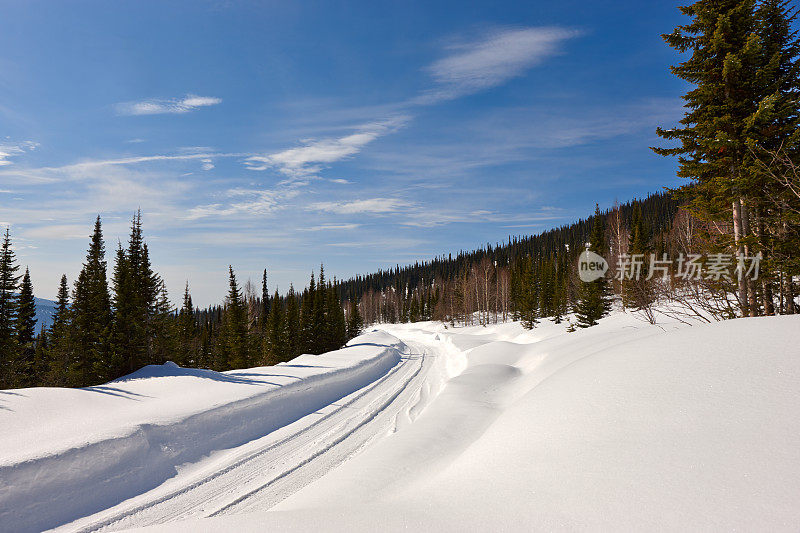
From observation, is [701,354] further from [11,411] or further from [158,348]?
[158,348]

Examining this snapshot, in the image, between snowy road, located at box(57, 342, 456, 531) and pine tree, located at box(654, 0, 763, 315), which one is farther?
pine tree, located at box(654, 0, 763, 315)

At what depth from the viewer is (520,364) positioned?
13.8 meters

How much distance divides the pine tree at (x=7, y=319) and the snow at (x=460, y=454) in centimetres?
2555

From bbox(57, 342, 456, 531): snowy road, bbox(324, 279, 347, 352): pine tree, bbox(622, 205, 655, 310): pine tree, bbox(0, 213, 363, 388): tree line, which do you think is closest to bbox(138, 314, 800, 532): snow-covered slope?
bbox(57, 342, 456, 531): snowy road

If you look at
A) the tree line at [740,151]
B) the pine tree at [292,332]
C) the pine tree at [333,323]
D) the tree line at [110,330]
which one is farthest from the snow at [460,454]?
the pine tree at [333,323]

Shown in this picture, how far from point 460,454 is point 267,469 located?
3.38 metres

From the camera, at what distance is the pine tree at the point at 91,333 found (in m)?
21.9

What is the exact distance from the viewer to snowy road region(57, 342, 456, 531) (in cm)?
514

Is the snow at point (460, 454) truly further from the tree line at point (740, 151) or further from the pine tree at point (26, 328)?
the pine tree at point (26, 328)

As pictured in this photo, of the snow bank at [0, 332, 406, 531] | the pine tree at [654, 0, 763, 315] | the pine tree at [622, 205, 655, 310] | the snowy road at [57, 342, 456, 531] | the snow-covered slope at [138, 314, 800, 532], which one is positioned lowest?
the snowy road at [57, 342, 456, 531]

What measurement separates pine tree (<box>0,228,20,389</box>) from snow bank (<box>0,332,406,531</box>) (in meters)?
24.6

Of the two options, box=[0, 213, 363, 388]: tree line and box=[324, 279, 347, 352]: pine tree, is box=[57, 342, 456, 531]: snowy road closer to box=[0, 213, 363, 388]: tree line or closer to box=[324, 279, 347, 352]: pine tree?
box=[0, 213, 363, 388]: tree line

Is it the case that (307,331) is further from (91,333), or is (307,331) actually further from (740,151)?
(740,151)

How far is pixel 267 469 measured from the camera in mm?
6453
